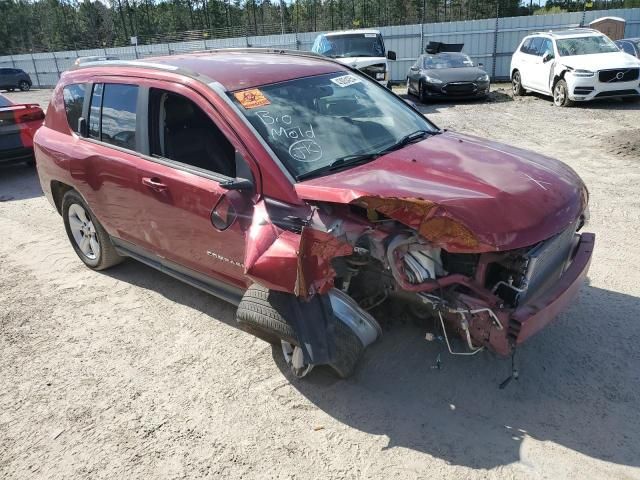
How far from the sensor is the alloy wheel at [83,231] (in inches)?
196

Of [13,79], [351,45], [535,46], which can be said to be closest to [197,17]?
[13,79]

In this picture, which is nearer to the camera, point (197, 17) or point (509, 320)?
point (509, 320)

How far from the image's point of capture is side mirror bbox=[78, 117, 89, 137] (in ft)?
15.1

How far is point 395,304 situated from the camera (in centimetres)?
343

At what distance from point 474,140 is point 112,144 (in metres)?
2.90

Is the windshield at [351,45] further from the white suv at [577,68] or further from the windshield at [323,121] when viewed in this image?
the windshield at [323,121]

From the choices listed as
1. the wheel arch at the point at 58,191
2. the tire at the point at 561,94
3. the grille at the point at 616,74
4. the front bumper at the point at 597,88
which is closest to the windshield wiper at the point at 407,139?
the wheel arch at the point at 58,191

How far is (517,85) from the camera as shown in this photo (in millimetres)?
15164

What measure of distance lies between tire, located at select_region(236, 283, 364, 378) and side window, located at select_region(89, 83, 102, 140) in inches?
91.5

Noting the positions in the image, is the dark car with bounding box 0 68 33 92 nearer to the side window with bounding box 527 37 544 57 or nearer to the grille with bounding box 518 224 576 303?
the side window with bounding box 527 37 544 57

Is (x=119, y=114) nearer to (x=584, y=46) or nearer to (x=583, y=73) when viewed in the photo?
(x=583, y=73)

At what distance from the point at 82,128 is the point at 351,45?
1121 cm

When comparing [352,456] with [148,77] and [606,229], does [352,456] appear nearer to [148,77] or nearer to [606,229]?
[148,77]

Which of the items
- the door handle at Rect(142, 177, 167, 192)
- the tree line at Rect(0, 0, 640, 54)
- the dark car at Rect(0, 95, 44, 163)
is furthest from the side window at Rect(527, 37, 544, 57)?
the tree line at Rect(0, 0, 640, 54)
